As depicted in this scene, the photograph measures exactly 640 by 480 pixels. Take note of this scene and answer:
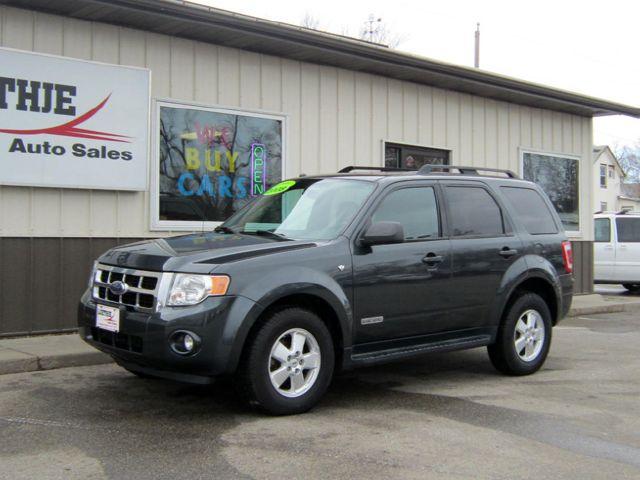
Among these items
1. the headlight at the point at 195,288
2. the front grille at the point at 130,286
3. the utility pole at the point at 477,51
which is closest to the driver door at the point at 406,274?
the headlight at the point at 195,288

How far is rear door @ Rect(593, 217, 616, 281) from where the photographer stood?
16.5 m

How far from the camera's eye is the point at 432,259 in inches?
237

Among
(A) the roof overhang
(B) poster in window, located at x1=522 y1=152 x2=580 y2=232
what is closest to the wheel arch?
(A) the roof overhang

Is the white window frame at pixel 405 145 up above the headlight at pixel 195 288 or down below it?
above

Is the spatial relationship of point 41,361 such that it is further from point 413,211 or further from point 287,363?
point 413,211

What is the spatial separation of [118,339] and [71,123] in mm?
4116

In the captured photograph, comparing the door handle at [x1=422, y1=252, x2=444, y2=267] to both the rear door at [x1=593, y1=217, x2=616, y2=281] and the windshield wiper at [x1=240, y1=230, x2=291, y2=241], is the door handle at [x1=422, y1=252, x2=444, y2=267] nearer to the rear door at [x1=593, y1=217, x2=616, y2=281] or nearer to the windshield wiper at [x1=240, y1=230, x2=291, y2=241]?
the windshield wiper at [x1=240, y1=230, x2=291, y2=241]

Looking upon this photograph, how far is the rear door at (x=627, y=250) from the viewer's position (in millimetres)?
16172

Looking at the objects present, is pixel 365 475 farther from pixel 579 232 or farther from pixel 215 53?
pixel 579 232

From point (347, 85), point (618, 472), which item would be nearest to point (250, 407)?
point (618, 472)

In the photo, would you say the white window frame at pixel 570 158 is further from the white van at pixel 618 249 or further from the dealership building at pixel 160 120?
the white van at pixel 618 249

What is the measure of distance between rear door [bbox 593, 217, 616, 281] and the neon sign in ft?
31.2

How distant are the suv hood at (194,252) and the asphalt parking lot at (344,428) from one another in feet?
3.71

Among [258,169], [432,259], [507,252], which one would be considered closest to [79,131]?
[258,169]
